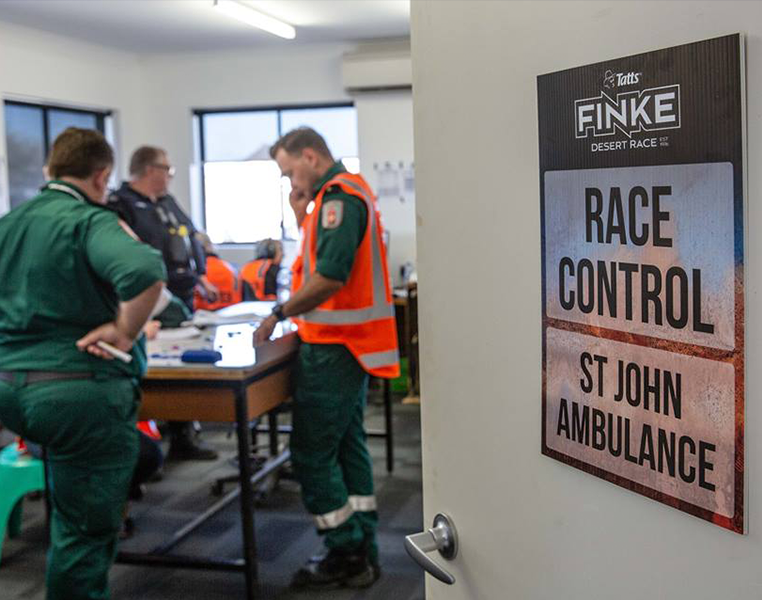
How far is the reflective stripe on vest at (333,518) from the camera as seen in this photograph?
281 centimetres

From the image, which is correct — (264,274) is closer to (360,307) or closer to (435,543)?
(360,307)

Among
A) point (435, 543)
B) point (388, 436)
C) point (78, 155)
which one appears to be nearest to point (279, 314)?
point (78, 155)

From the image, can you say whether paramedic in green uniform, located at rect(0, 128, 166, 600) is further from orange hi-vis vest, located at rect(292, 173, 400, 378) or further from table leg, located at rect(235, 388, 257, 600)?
orange hi-vis vest, located at rect(292, 173, 400, 378)

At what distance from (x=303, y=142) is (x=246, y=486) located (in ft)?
3.85

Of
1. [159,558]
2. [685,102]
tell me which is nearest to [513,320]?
[685,102]

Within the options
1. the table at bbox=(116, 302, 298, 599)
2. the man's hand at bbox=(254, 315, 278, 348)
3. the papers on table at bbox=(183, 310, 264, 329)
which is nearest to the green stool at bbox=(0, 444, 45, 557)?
the table at bbox=(116, 302, 298, 599)

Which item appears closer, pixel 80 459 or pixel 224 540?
pixel 80 459

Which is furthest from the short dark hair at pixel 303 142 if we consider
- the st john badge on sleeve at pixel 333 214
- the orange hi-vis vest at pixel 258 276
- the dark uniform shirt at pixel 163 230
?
the orange hi-vis vest at pixel 258 276

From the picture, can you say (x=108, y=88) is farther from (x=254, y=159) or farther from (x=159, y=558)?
(x=159, y=558)

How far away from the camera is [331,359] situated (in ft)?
9.10

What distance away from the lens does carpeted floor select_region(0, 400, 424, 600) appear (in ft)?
9.52

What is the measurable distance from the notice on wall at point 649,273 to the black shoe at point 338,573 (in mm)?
2235

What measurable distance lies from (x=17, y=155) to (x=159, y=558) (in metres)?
4.45

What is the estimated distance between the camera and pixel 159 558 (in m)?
2.92
